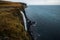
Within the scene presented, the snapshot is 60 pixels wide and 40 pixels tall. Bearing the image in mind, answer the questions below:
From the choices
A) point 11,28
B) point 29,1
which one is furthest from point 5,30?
point 29,1

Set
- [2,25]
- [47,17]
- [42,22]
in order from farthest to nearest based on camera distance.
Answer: [47,17], [42,22], [2,25]

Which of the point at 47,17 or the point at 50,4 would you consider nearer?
the point at 47,17

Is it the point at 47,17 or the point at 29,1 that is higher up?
the point at 29,1

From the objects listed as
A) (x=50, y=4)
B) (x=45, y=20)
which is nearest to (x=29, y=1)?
(x=50, y=4)

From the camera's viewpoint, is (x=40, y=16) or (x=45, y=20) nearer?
(x=45, y=20)

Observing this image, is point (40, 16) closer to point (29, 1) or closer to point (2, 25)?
point (29, 1)

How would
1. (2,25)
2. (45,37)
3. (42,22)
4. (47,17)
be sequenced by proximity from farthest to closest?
(47,17)
(42,22)
(45,37)
(2,25)

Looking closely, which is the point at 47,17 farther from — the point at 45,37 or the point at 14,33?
the point at 14,33

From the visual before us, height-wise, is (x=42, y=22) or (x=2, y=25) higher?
(x=2, y=25)

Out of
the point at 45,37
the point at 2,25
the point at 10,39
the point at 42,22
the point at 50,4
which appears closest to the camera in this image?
the point at 10,39
